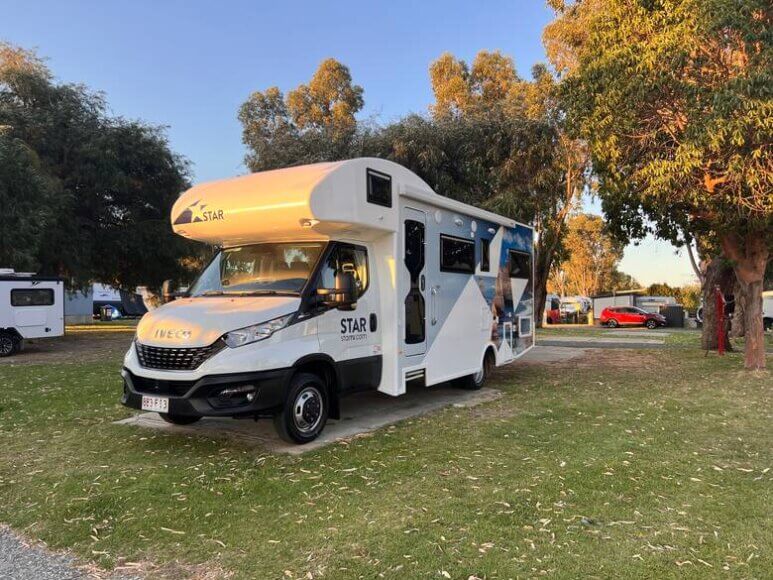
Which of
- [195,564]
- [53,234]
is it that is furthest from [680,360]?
[53,234]

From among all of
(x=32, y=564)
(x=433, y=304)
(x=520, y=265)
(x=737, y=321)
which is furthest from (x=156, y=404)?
A: (x=737, y=321)

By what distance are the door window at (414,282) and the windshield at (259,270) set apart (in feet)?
4.59

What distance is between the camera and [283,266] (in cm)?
646

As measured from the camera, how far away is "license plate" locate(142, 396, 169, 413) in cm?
562

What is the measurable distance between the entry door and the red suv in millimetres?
33696

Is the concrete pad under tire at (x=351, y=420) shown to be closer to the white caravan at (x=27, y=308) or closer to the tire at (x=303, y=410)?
the tire at (x=303, y=410)

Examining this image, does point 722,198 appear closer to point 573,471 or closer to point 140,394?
point 573,471

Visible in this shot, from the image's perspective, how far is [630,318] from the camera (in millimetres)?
38781

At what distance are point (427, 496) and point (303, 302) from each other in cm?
236

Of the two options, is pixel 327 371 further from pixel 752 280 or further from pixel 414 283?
pixel 752 280

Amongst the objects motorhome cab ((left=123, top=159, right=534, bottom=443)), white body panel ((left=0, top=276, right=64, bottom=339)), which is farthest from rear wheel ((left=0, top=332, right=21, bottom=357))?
motorhome cab ((left=123, top=159, right=534, bottom=443))

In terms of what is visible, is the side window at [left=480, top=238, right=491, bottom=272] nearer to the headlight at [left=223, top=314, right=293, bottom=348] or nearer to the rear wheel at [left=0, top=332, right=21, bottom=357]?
the headlight at [left=223, top=314, right=293, bottom=348]

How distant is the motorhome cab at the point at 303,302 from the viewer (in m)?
5.57

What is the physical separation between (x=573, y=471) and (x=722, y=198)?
23.7 feet
